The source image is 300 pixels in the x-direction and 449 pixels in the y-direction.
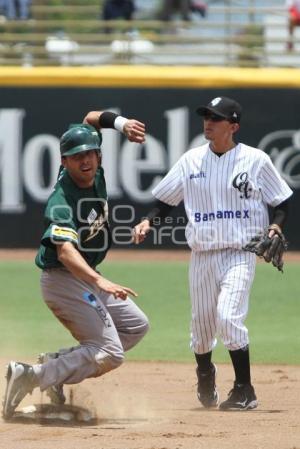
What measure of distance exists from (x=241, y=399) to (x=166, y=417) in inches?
22.1

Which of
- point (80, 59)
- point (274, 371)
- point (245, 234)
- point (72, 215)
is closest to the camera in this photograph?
point (72, 215)

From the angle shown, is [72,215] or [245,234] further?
[245,234]

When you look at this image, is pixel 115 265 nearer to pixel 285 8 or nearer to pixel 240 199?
pixel 285 8

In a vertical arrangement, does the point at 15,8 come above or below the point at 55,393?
above

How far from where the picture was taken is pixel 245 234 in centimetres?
678

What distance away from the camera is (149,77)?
15148 millimetres

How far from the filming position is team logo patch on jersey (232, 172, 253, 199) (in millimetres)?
6797

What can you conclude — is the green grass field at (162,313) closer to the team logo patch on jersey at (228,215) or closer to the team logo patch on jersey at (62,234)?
the team logo patch on jersey at (228,215)

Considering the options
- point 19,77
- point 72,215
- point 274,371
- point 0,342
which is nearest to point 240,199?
point 72,215

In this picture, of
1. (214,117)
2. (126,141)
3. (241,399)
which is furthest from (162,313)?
(126,141)

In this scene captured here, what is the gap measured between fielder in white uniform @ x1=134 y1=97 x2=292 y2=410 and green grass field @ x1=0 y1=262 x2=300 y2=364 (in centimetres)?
200

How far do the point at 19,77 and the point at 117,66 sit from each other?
58.0 inches

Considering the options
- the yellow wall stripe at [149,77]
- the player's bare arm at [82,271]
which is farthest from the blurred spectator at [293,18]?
the player's bare arm at [82,271]

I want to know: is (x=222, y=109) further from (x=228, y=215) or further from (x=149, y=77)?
(x=149, y=77)
